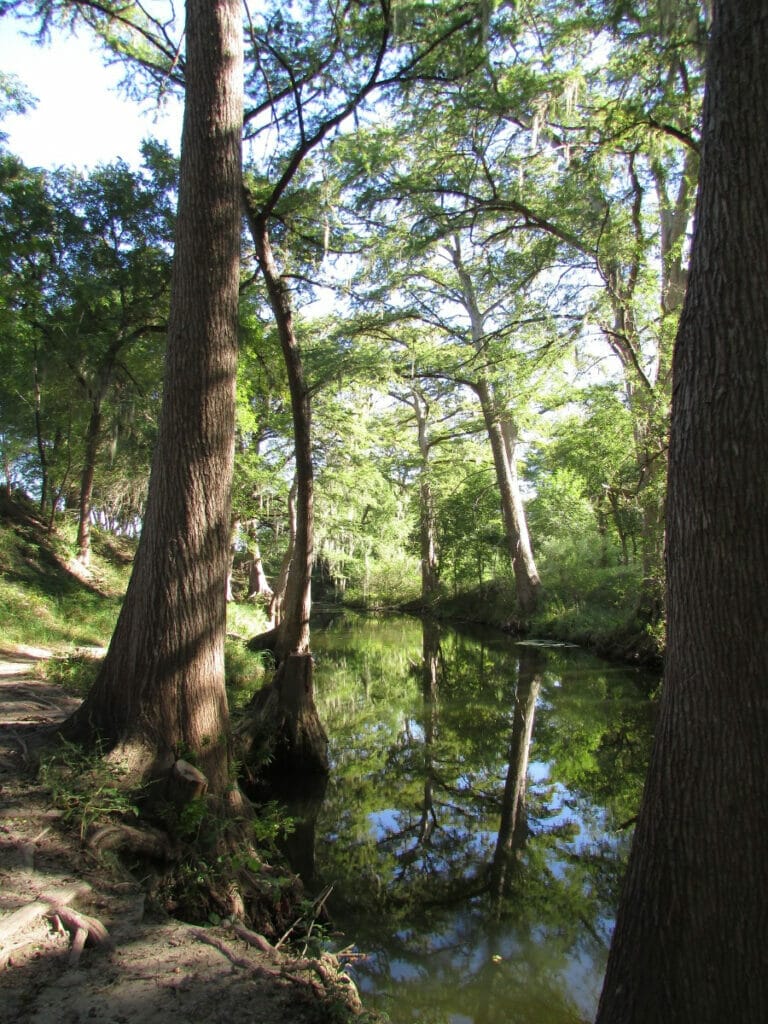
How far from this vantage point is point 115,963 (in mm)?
2322

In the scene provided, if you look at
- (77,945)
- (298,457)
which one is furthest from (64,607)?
(77,945)

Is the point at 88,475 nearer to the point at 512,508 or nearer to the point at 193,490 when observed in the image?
the point at 193,490

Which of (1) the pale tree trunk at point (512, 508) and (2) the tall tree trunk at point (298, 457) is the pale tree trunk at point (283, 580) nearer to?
(1) the pale tree trunk at point (512, 508)

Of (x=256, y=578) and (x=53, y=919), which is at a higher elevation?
(x=256, y=578)

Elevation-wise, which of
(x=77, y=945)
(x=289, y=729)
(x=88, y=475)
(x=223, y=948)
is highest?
(x=88, y=475)

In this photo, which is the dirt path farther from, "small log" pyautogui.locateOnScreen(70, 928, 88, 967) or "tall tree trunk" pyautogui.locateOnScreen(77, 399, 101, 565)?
"tall tree trunk" pyautogui.locateOnScreen(77, 399, 101, 565)

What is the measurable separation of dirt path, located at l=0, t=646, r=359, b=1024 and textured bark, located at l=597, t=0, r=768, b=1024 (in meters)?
1.21

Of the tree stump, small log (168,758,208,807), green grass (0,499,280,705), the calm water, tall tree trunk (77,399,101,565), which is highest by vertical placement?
tall tree trunk (77,399,101,565)

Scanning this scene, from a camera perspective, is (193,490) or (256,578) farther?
(256,578)

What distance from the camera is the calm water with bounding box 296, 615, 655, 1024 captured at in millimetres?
3646

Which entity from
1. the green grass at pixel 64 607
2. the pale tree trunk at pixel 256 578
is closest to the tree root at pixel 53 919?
the green grass at pixel 64 607

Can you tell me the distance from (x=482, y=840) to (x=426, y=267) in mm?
17189

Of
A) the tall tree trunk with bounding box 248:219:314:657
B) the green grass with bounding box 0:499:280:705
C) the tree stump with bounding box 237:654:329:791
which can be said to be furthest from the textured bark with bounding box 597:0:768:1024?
the green grass with bounding box 0:499:280:705

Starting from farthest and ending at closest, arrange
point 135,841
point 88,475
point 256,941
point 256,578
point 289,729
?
point 256,578 < point 88,475 < point 289,729 < point 135,841 < point 256,941
